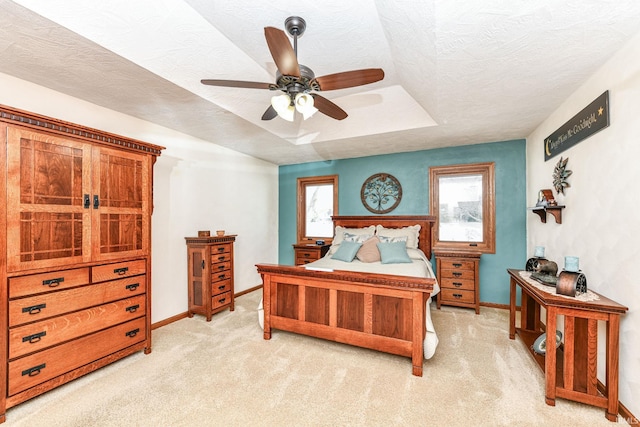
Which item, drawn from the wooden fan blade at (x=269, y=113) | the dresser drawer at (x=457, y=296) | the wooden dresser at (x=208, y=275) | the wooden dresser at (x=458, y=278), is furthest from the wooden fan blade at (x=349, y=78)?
the dresser drawer at (x=457, y=296)

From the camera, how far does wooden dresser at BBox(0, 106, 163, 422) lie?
5.93 ft

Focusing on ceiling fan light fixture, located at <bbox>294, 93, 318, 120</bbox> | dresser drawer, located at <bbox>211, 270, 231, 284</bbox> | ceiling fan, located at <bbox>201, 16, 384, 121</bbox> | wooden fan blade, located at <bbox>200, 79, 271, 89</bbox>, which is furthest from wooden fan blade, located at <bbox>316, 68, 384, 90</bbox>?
dresser drawer, located at <bbox>211, 270, 231, 284</bbox>

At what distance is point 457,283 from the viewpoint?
3.80 meters

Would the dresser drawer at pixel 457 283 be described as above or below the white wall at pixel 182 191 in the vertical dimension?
below

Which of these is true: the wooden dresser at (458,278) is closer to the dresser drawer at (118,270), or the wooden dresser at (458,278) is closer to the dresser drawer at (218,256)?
the dresser drawer at (218,256)

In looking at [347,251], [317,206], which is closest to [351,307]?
[347,251]

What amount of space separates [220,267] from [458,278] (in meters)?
3.30

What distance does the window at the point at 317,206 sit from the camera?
5.17m

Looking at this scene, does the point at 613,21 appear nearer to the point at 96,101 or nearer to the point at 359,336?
the point at 359,336

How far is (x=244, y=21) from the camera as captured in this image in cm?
189

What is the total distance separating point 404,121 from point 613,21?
6.49ft

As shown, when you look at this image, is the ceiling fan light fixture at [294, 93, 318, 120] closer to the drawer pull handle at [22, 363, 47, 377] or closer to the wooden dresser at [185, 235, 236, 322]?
the wooden dresser at [185, 235, 236, 322]

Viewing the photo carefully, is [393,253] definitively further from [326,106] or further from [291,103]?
[291,103]

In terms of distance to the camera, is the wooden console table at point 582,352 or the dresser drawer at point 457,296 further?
the dresser drawer at point 457,296
